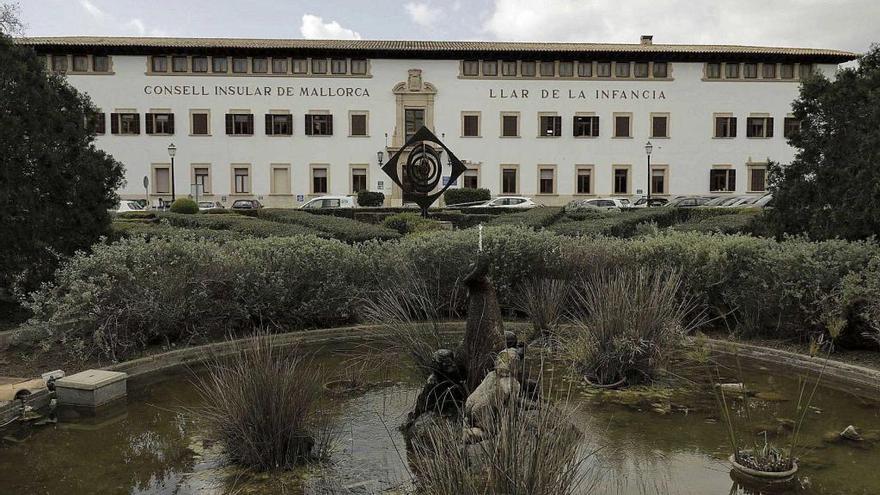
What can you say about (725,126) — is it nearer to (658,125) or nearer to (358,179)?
(658,125)

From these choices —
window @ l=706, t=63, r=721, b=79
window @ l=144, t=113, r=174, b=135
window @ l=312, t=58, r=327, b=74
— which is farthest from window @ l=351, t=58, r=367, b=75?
window @ l=706, t=63, r=721, b=79

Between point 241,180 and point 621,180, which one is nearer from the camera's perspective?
point 241,180

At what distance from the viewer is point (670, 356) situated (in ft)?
18.5

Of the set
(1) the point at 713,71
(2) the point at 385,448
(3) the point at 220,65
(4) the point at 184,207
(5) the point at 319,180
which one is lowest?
(2) the point at 385,448

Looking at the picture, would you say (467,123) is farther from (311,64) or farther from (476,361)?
(476,361)

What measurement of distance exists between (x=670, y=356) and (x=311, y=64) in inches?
1453

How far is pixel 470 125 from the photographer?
40.2m

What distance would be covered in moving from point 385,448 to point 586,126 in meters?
38.4

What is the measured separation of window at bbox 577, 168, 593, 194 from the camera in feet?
133

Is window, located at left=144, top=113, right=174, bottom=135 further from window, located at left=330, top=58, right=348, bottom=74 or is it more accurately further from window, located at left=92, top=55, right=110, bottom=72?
window, located at left=330, top=58, right=348, bottom=74

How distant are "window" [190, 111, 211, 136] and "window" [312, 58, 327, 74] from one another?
6745 mm

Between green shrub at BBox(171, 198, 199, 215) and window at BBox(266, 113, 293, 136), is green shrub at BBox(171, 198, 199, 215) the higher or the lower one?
the lower one

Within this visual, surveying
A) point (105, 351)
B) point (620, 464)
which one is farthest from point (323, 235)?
point (620, 464)

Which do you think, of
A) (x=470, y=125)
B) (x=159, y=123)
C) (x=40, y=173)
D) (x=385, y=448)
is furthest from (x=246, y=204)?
(x=385, y=448)
